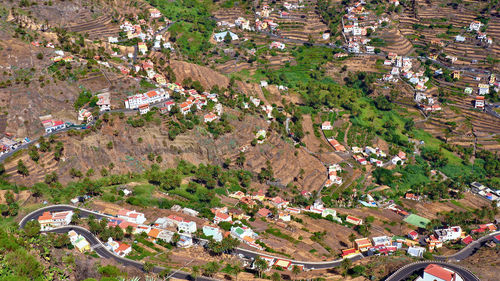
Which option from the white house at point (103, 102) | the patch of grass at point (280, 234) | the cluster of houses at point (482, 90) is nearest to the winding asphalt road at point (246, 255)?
the patch of grass at point (280, 234)

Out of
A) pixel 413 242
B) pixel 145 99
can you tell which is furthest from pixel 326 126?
pixel 145 99

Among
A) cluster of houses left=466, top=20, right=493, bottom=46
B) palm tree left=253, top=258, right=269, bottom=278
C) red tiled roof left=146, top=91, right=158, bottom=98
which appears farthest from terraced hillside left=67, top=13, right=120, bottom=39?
cluster of houses left=466, top=20, right=493, bottom=46

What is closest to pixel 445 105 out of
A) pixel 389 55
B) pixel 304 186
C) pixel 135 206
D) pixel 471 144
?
pixel 471 144

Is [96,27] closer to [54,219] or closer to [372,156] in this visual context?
[54,219]

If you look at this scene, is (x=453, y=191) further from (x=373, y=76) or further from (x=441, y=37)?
(x=441, y=37)

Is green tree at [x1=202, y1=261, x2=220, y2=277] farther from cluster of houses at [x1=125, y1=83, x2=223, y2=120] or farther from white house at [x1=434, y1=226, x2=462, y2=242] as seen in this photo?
cluster of houses at [x1=125, y1=83, x2=223, y2=120]
